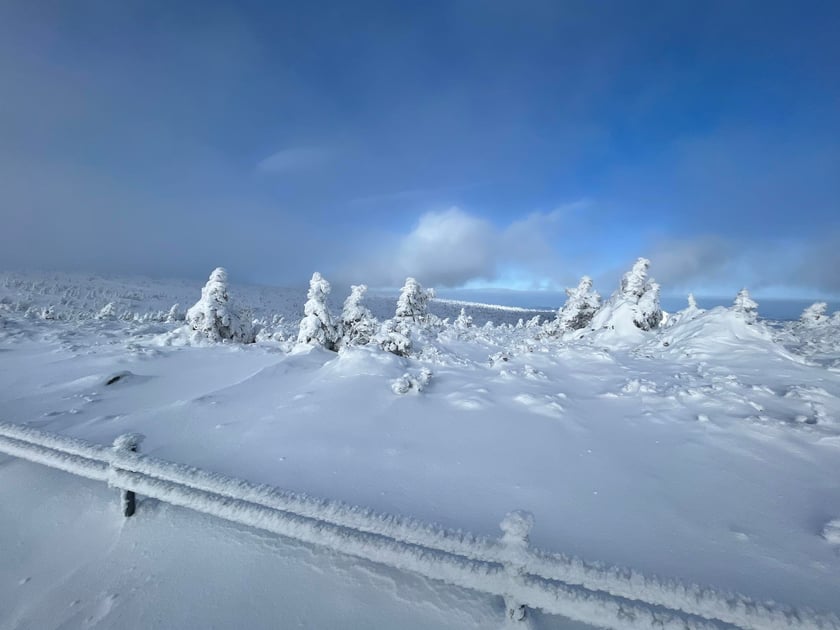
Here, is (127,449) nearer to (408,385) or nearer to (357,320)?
(408,385)

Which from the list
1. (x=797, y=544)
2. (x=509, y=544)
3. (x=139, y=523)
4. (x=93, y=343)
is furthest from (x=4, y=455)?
(x=93, y=343)

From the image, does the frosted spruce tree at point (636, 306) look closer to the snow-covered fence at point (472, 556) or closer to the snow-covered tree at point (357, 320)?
the snow-covered tree at point (357, 320)

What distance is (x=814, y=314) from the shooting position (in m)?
23.7

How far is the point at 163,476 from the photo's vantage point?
2.81 metres

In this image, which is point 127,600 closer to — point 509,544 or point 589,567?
point 509,544

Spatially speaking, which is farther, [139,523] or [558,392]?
[558,392]

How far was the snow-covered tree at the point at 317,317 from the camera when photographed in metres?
18.6

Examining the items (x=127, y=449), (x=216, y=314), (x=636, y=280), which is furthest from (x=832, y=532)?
(x=216, y=314)

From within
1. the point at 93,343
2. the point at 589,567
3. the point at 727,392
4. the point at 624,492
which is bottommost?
the point at 93,343

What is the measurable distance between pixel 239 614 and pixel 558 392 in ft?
21.7

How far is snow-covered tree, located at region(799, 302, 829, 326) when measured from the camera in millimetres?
22875

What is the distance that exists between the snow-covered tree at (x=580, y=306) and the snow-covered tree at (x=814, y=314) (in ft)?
42.7

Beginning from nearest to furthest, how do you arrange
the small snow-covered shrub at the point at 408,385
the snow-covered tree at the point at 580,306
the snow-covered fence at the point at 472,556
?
the snow-covered fence at the point at 472,556 → the small snow-covered shrub at the point at 408,385 → the snow-covered tree at the point at 580,306

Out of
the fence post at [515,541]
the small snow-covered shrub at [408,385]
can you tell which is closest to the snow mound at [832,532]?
the fence post at [515,541]
